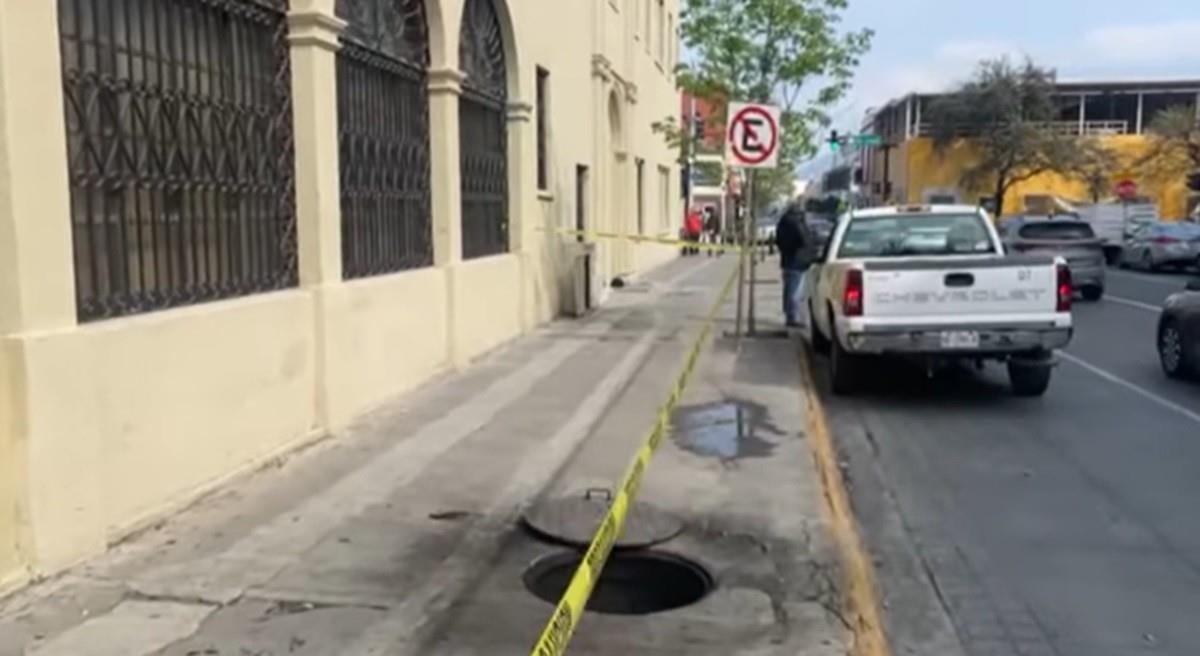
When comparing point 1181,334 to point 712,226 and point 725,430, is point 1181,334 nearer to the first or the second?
point 725,430

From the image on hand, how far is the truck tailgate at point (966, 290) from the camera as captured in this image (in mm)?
9602

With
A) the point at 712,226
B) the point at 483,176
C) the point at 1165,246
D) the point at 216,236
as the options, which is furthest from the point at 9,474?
the point at 712,226

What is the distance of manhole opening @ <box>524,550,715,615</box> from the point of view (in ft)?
17.7

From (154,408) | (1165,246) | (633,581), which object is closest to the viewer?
(633,581)

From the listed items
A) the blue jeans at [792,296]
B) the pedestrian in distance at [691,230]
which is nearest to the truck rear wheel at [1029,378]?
the blue jeans at [792,296]

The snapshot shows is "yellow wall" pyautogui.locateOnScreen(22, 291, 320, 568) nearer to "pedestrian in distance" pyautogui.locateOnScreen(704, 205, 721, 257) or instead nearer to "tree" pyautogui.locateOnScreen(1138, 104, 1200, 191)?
"pedestrian in distance" pyautogui.locateOnScreen(704, 205, 721, 257)

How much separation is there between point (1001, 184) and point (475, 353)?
4770 cm

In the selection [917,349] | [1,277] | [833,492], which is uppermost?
[1,277]

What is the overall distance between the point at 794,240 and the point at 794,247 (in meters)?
0.11

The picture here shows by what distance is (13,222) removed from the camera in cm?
497

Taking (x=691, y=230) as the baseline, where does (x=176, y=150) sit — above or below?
above

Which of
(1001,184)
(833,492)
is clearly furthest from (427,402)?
(1001,184)

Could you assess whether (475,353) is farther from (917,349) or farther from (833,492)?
(833,492)

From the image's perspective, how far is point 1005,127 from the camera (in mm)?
53656
